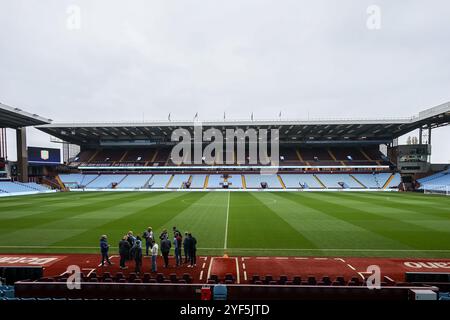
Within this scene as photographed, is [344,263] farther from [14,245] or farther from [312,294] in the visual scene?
[14,245]

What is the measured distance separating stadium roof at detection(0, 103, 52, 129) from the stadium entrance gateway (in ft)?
87.2

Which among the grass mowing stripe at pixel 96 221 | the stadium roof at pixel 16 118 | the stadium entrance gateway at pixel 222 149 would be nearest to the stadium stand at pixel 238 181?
the stadium entrance gateway at pixel 222 149

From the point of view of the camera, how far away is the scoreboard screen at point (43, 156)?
56969 millimetres

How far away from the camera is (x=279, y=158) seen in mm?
68812

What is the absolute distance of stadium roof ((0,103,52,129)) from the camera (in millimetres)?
41031

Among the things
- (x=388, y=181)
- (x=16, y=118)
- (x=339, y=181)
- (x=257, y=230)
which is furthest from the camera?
(x=339, y=181)

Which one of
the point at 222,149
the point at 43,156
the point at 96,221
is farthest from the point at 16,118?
the point at 222,149

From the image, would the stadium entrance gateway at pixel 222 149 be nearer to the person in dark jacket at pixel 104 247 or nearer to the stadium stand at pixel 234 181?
the stadium stand at pixel 234 181

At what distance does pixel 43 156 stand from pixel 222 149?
40.5m

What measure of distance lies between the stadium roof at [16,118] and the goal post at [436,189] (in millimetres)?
69395

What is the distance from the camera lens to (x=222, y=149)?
2734 inches

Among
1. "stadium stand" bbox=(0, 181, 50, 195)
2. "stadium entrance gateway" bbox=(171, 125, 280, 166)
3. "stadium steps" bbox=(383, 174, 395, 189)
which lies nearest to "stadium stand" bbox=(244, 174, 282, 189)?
"stadium entrance gateway" bbox=(171, 125, 280, 166)

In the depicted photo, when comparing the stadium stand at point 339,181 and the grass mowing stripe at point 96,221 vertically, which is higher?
the grass mowing stripe at point 96,221

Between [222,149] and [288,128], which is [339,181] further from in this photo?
[222,149]
